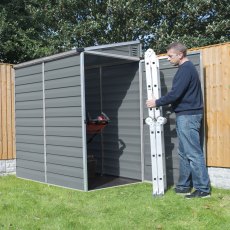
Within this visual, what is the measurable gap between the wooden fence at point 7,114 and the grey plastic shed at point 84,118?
147mm

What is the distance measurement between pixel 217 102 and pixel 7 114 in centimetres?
403

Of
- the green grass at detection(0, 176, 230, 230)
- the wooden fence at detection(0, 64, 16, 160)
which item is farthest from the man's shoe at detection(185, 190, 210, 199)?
the wooden fence at detection(0, 64, 16, 160)

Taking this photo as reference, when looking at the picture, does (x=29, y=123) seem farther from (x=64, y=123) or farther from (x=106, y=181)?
(x=106, y=181)

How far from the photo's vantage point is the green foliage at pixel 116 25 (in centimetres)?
1391

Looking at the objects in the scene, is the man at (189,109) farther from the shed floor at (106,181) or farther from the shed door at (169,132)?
the shed floor at (106,181)

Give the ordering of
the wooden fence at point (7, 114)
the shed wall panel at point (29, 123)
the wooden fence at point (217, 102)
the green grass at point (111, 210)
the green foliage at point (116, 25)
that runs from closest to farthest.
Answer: the green grass at point (111, 210)
the wooden fence at point (217, 102)
the shed wall panel at point (29, 123)
the wooden fence at point (7, 114)
the green foliage at point (116, 25)

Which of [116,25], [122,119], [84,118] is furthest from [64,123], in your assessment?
[116,25]

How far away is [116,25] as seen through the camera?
48.2 ft

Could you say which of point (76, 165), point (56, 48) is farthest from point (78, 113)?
point (56, 48)

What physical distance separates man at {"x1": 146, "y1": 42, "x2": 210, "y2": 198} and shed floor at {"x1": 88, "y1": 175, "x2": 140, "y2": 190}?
152 cm

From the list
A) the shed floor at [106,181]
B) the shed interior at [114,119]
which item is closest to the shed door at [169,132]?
the shed interior at [114,119]

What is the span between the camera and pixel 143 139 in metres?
7.34

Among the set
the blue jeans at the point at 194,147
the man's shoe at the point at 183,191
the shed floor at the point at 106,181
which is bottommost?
the shed floor at the point at 106,181

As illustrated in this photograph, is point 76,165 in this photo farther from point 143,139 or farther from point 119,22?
point 119,22
